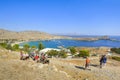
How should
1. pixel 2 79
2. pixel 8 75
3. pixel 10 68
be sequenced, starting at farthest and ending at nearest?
pixel 10 68 < pixel 8 75 < pixel 2 79

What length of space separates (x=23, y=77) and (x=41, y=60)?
8486 mm

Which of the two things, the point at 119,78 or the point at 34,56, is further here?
the point at 34,56

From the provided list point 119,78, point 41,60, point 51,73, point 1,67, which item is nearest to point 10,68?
point 1,67

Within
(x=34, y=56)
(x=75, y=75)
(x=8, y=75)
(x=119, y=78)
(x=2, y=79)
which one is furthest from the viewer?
(x=34, y=56)

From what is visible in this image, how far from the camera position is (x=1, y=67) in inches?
738

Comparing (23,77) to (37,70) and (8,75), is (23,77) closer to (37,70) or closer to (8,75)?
(8,75)

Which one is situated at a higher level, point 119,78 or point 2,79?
point 2,79

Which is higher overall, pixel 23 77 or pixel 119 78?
pixel 23 77

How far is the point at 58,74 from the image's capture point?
18.7 meters

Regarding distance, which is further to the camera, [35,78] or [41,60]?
[41,60]

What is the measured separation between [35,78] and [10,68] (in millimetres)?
3524

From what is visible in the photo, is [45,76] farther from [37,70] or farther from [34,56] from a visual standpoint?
[34,56]

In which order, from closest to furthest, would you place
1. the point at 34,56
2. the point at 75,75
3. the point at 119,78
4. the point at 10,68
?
the point at 10,68
the point at 75,75
the point at 119,78
the point at 34,56

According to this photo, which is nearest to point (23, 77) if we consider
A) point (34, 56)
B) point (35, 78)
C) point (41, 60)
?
point (35, 78)
